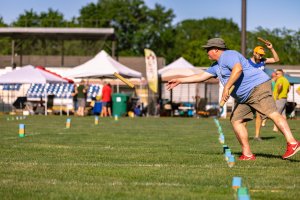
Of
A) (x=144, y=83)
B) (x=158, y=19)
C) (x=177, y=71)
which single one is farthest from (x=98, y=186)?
(x=158, y=19)

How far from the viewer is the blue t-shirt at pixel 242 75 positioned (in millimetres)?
12117

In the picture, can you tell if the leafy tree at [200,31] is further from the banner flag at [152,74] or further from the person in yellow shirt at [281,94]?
the person in yellow shirt at [281,94]

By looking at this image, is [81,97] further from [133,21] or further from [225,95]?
[133,21]

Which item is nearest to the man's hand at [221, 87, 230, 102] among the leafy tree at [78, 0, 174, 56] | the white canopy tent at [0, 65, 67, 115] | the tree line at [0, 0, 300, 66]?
the white canopy tent at [0, 65, 67, 115]

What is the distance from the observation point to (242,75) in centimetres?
1221

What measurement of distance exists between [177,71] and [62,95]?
6.62 m

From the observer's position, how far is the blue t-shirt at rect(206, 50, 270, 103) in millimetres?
12117

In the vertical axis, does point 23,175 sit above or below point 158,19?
below

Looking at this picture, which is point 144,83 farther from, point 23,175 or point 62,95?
point 23,175

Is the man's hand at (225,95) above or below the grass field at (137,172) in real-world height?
above

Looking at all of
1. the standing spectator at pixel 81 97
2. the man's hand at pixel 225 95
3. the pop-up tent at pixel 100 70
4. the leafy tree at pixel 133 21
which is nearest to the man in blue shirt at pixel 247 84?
the man's hand at pixel 225 95

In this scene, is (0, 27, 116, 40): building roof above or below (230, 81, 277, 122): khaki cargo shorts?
above

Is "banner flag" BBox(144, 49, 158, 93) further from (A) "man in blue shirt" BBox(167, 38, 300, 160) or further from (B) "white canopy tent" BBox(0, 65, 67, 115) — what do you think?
(A) "man in blue shirt" BBox(167, 38, 300, 160)

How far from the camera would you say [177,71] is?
44.8 metres
